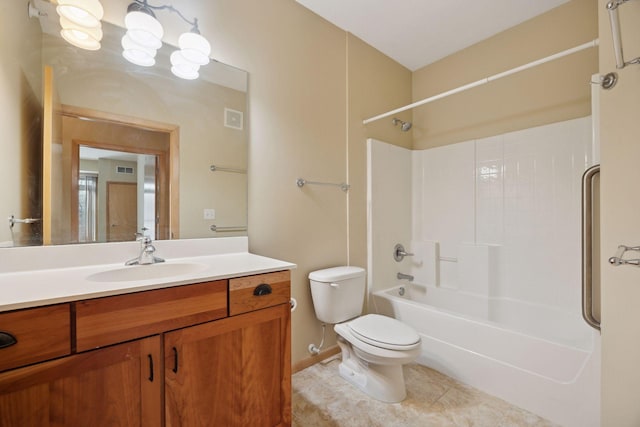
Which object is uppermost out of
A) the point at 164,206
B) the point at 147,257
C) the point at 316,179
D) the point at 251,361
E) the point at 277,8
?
the point at 277,8

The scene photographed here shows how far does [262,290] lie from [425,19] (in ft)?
7.26

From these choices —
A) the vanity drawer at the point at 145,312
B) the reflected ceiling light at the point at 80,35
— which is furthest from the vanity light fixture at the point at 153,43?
the vanity drawer at the point at 145,312

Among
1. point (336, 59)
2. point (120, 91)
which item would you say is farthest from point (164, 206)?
point (336, 59)

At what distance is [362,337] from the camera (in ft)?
5.25

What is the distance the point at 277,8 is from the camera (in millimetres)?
1808

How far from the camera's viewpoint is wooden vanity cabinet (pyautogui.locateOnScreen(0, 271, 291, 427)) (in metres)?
0.79

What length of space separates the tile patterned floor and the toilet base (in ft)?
0.11

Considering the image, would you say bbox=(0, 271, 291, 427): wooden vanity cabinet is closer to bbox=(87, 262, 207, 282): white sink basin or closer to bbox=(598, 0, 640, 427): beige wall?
bbox=(87, 262, 207, 282): white sink basin

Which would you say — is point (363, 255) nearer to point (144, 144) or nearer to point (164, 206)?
point (164, 206)

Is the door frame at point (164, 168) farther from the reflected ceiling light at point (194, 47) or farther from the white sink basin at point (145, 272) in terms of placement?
the reflected ceiling light at point (194, 47)

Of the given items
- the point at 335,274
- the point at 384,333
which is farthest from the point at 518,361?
the point at 335,274

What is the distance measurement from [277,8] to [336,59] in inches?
21.2

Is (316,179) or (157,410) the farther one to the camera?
(316,179)

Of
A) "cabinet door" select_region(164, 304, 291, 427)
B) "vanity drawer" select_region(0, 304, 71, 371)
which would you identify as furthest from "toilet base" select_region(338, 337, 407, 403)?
"vanity drawer" select_region(0, 304, 71, 371)
